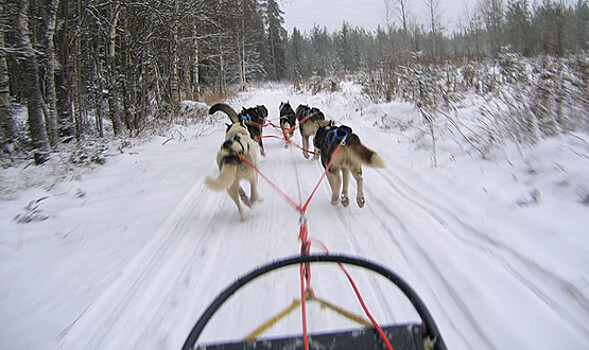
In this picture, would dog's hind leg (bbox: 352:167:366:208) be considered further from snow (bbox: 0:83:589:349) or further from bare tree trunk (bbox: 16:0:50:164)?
bare tree trunk (bbox: 16:0:50:164)

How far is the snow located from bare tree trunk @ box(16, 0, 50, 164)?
1.19m

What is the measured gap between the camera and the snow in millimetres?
Answer: 2127

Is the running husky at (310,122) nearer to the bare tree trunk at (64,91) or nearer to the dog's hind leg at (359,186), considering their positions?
the dog's hind leg at (359,186)

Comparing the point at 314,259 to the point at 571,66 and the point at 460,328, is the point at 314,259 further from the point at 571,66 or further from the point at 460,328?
the point at 571,66

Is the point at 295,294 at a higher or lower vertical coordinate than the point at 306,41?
lower

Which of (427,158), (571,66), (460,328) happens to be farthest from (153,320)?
(571,66)

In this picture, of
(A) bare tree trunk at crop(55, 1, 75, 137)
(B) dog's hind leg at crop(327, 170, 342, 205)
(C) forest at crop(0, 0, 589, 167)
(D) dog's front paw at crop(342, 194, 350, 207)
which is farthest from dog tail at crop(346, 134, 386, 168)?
(A) bare tree trunk at crop(55, 1, 75, 137)

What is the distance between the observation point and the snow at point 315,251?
2.13 meters

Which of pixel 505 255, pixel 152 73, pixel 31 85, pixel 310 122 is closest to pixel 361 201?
pixel 505 255

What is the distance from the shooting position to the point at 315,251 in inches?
126

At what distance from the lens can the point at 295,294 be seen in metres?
2.47

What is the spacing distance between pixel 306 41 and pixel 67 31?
72.7 meters

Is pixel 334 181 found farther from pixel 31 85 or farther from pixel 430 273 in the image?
pixel 31 85

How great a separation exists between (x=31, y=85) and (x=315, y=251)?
251 inches
